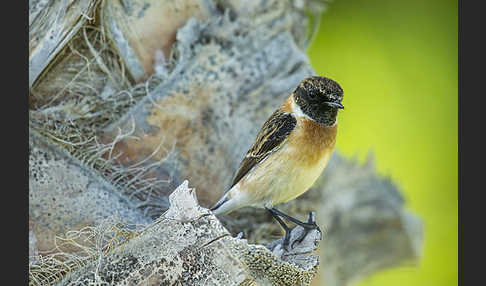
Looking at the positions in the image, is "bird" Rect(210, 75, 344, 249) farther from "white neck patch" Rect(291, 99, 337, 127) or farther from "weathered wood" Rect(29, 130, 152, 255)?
"weathered wood" Rect(29, 130, 152, 255)

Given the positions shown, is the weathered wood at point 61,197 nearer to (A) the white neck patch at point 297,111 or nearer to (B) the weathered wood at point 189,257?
(B) the weathered wood at point 189,257

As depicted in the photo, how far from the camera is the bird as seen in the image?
110cm

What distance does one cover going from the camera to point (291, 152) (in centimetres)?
111

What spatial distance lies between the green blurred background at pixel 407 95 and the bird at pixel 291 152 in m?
0.58

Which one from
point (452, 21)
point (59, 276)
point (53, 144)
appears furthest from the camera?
point (452, 21)

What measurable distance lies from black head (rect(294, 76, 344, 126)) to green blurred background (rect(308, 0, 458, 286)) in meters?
0.58

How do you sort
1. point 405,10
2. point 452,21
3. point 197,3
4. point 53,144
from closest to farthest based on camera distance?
point 53,144
point 197,3
point 452,21
point 405,10

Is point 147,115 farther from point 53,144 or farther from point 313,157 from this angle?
point 313,157

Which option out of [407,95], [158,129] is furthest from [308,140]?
[407,95]

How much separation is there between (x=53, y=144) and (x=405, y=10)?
1.15 metres

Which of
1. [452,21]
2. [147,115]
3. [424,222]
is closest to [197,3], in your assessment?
[147,115]

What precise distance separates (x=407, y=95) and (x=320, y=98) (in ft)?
2.98

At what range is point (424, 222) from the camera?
6.62 ft

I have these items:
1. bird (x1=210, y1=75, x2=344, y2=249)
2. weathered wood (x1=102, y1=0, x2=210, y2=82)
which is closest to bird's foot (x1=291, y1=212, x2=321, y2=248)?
bird (x1=210, y1=75, x2=344, y2=249)
